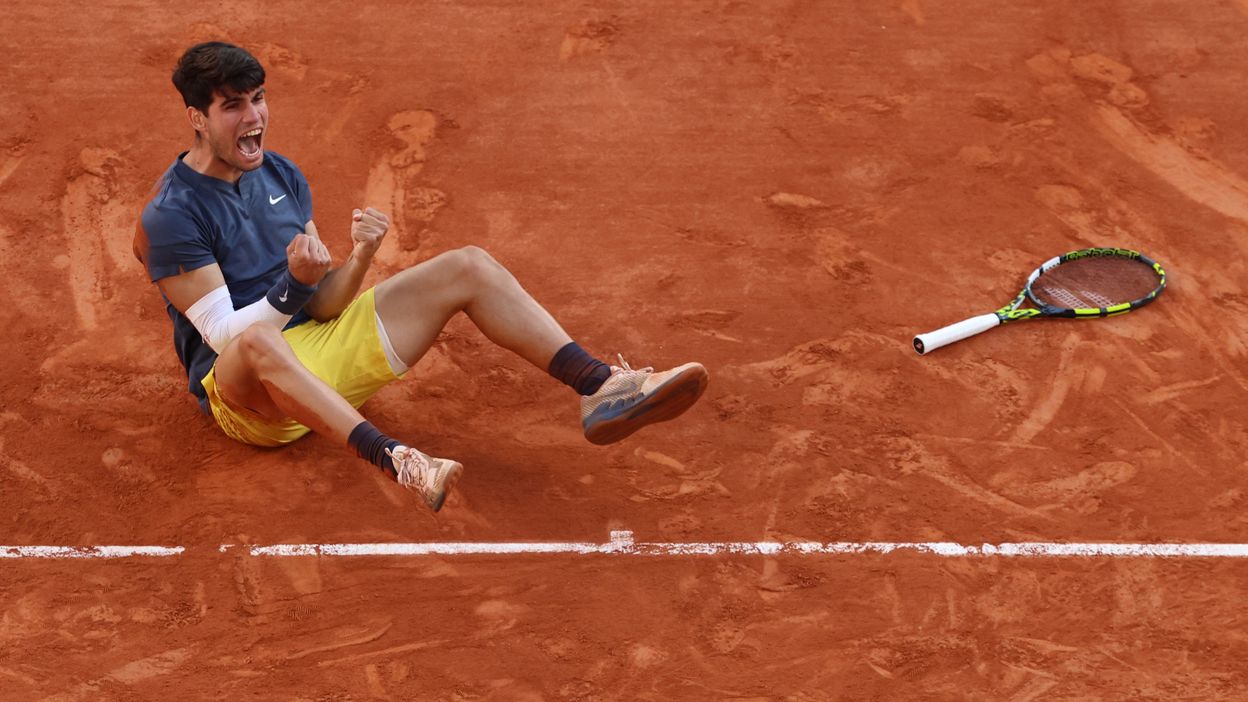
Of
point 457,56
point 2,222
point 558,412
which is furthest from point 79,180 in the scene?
point 558,412

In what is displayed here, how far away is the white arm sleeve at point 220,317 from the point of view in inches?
210

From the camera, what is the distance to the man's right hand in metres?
5.17

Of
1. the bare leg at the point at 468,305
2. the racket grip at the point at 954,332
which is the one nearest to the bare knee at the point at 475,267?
the bare leg at the point at 468,305

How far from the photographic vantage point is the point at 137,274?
693 cm

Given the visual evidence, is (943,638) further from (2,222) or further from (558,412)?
(2,222)

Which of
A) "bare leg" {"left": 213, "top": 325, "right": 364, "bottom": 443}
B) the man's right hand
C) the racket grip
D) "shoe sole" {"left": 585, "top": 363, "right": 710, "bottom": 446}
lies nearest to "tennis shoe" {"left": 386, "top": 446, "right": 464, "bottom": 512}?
"bare leg" {"left": 213, "top": 325, "right": 364, "bottom": 443}

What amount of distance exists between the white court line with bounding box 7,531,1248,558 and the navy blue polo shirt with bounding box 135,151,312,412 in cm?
83

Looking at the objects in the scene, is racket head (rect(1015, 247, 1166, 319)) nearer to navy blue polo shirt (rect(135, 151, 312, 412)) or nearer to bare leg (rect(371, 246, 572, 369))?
bare leg (rect(371, 246, 572, 369))

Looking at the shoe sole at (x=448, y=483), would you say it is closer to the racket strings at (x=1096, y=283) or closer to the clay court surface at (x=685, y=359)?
the clay court surface at (x=685, y=359)

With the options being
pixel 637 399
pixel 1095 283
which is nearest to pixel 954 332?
pixel 1095 283

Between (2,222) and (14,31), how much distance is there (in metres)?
1.97

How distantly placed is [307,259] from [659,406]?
1.41m

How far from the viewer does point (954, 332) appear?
637cm

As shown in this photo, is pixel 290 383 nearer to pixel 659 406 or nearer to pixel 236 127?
pixel 236 127
